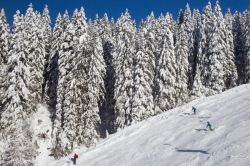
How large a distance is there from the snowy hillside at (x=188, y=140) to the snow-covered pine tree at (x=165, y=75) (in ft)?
57.2

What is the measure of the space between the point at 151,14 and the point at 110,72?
1835 cm

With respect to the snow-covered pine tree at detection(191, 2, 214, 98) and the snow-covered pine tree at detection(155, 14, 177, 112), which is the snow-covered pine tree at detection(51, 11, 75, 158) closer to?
the snow-covered pine tree at detection(155, 14, 177, 112)

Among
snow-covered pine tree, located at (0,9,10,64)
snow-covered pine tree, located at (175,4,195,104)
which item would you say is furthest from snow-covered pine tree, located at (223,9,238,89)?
snow-covered pine tree, located at (0,9,10,64)

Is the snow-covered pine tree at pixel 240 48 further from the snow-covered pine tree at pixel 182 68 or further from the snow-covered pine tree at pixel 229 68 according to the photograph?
the snow-covered pine tree at pixel 182 68

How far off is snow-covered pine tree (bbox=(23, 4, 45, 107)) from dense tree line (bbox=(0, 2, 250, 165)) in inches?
A: 6.3

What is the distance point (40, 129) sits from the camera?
6034 cm

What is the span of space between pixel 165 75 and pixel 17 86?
2154 cm

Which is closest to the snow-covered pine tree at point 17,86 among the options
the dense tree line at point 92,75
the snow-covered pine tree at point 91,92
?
the dense tree line at point 92,75

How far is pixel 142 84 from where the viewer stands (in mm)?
54062

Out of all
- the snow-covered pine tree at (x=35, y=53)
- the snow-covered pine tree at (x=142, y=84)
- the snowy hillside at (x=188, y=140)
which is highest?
the snow-covered pine tree at (x=35, y=53)

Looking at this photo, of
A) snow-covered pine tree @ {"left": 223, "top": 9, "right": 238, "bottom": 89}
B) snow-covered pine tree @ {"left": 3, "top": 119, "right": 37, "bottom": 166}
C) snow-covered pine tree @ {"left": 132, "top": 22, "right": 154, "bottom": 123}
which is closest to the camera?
snow-covered pine tree @ {"left": 3, "top": 119, "right": 37, "bottom": 166}

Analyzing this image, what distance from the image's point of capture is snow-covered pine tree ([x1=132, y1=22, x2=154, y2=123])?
52438 millimetres

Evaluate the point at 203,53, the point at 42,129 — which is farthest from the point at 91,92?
the point at 203,53

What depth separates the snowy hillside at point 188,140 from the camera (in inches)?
841
